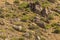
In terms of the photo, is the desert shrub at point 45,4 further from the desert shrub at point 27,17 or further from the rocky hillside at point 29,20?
the desert shrub at point 27,17

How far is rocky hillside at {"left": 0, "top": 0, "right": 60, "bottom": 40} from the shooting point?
25.5 m

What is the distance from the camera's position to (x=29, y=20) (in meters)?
28.8

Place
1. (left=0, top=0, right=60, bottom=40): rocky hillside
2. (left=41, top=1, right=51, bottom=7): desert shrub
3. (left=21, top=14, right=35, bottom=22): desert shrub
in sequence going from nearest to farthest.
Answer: (left=0, top=0, right=60, bottom=40): rocky hillside < (left=21, top=14, right=35, bottom=22): desert shrub < (left=41, top=1, right=51, bottom=7): desert shrub

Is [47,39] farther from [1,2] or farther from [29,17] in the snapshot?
[1,2]

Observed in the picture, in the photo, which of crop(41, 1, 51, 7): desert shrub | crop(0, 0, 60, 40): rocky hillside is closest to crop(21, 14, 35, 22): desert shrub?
crop(0, 0, 60, 40): rocky hillside

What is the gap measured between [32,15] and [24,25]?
271 centimetres

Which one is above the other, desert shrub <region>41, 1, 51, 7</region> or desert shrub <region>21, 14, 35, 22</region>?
desert shrub <region>21, 14, 35, 22</region>

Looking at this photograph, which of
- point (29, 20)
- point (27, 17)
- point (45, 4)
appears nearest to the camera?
point (29, 20)

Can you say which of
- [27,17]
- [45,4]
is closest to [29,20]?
[27,17]

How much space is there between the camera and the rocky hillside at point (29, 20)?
25547mm

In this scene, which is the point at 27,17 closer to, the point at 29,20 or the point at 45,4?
the point at 29,20

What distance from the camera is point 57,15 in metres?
31.4

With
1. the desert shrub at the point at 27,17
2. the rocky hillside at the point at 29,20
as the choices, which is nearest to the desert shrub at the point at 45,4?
the rocky hillside at the point at 29,20

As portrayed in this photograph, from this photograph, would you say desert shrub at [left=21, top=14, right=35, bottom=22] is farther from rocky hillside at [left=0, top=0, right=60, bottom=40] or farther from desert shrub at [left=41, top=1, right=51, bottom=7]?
desert shrub at [left=41, top=1, right=51, bottom=7]
